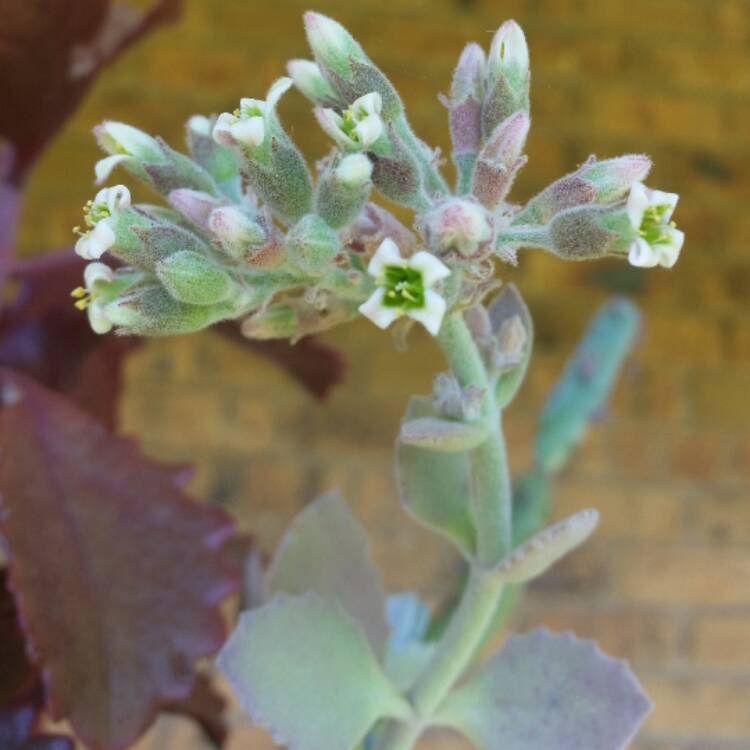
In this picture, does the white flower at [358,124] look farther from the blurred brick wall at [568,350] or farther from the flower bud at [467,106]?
the blurred brick wall at [568,350]

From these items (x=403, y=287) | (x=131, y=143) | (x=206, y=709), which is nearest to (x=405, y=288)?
(x=403, y=287)

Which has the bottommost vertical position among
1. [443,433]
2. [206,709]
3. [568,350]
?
[568,350]

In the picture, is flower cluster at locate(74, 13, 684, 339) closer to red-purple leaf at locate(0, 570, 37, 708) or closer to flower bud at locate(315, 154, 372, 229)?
flower bud at locate(315, 154, 372, 229)

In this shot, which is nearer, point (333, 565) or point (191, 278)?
point (191, 278)

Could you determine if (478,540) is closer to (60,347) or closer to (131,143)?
(131,143)

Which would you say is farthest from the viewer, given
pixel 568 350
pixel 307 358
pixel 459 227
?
pixel 568 350

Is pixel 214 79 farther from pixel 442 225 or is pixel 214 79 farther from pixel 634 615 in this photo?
pixel 442 225

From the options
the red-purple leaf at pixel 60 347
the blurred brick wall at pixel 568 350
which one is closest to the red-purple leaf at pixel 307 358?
the red-purple leaf at pixel 60 347
